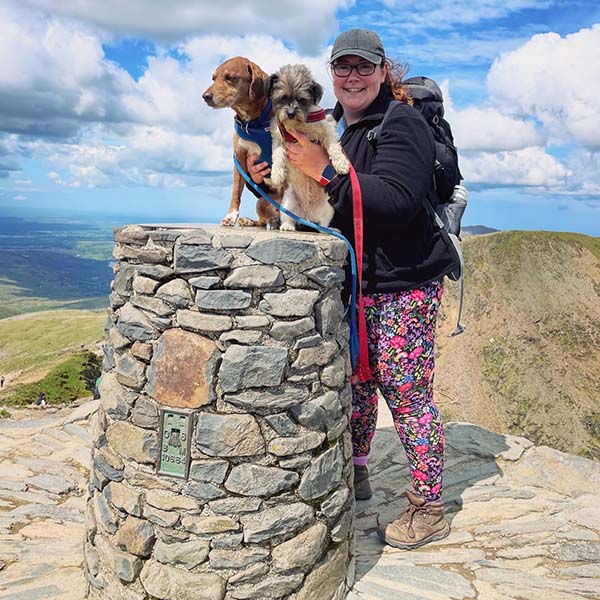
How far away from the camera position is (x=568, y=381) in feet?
109

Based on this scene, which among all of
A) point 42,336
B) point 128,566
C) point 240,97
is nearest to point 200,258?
point 240,97

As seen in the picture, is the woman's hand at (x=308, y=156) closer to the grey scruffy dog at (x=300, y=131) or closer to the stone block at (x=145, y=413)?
the grey scruffy dog at (x=300, y=131)

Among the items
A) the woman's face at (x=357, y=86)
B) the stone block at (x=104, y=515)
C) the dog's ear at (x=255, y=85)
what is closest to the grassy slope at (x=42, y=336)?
the stone block at (x=104, y=515)

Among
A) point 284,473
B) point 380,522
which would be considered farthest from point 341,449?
point 380,522

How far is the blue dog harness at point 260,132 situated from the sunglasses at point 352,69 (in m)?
0.60

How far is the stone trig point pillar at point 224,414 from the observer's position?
3250mm

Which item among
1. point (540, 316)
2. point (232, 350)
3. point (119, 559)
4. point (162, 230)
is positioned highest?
point (162, 230)

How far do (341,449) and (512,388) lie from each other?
32.2 m

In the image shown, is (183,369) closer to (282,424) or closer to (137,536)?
(282,424)

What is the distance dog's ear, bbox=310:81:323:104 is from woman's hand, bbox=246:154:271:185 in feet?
1.96

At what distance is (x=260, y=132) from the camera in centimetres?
411

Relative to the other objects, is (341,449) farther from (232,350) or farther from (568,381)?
(568,381)

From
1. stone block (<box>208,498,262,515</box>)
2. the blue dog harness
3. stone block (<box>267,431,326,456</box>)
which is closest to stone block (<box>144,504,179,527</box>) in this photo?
stone block (<box>208,498,262,515</box>)

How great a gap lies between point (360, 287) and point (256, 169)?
3.99 ft
